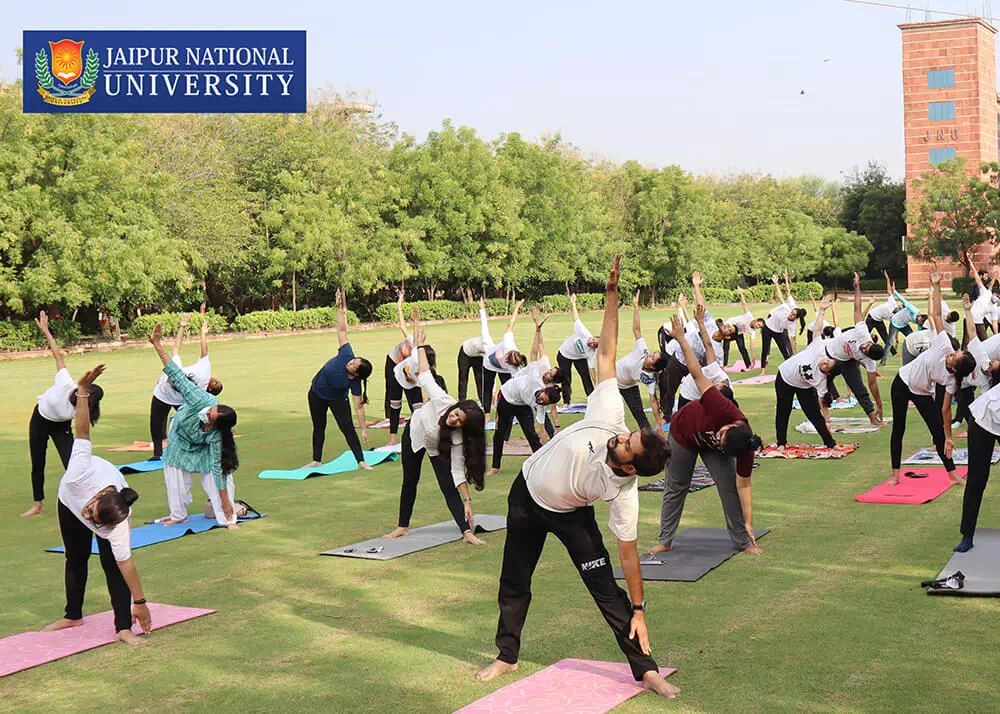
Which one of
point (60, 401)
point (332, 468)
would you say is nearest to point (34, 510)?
point (60, 401)

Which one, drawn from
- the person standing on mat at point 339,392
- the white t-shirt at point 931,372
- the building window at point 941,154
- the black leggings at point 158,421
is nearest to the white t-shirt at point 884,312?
the white t-shirt at point 931,372

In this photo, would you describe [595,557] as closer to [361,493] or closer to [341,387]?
[361,493]

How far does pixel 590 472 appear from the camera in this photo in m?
6.16

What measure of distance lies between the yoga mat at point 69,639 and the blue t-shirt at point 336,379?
239 inches

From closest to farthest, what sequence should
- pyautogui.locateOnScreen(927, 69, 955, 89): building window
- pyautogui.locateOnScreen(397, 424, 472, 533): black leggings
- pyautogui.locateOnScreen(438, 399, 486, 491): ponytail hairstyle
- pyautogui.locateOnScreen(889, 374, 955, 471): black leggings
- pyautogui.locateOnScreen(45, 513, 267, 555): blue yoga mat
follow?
pyautogui.locateOnScreen(438, 399, 486, 491): ponytail hairstyle
pyautogui.locateOnScreen(397, 424, 472, 533): black leggings
pyautogui.locateOnScreen(45, 513, 267, 555): blue yoga mat
pyautogui.locateOnScreen(889, 374, 955, 471): black leggings
pyautogui.locateOnScreen(927, 69, 955, 89): building window

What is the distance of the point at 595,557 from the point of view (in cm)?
641

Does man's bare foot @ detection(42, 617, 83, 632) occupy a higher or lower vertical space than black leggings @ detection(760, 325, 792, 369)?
lower

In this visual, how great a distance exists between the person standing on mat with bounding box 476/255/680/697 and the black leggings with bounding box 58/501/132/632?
263 cm

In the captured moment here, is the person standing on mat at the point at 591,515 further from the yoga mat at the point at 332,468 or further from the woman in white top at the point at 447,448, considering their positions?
the yoga mat at the point at 332,468

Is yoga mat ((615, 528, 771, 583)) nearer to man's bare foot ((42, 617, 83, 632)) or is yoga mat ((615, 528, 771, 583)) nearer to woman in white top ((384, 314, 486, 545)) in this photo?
woman in white top ((384, 314, 486, 545))

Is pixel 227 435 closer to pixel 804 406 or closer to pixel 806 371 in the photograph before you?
pixel 806 371

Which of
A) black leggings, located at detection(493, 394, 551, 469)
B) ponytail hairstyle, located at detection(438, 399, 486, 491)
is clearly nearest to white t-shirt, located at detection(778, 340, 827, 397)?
black leggings, located at detection(493, 394, 551, 469)

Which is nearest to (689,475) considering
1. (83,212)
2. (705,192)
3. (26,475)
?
(26,475)

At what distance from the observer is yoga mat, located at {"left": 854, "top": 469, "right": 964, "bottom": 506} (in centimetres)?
1156
